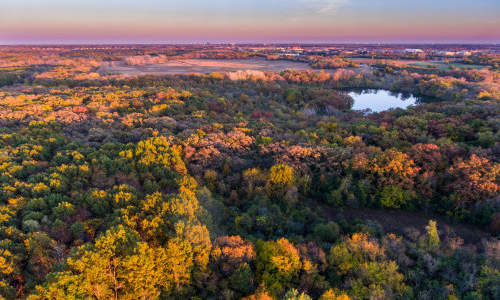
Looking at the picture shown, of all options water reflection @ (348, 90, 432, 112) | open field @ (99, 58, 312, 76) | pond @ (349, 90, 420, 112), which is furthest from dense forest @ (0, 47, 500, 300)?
open field @ (99, 58, 312, 76)

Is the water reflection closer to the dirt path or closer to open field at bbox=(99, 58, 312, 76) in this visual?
open field at bbox=(99, 58, 312, 76)

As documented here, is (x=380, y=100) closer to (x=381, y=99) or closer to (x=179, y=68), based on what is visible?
(x=381, y=99)

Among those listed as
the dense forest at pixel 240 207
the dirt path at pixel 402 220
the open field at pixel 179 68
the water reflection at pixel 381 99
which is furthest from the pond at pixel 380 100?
the dirt path at pixel 402 220

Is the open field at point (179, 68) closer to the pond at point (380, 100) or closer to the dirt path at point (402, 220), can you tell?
the pond at point (380, 100)

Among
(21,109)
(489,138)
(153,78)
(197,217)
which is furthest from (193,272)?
(153,78)

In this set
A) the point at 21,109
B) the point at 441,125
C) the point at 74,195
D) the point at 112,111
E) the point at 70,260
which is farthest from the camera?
the point at 112,111

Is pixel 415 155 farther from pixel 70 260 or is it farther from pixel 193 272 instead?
pixel 70 260
